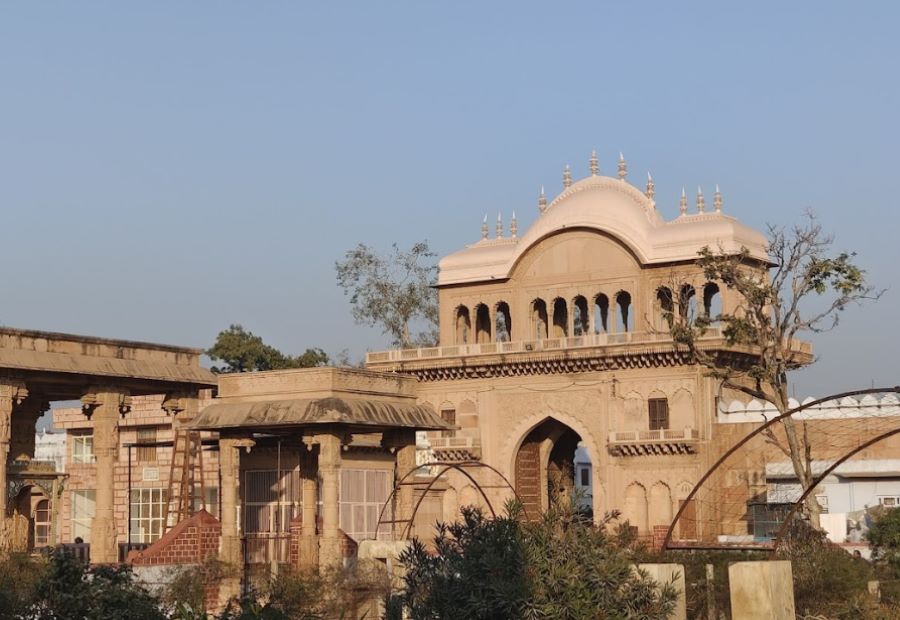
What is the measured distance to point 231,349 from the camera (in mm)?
75375

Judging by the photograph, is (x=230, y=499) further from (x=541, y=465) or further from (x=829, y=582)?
(x=541, y=465)

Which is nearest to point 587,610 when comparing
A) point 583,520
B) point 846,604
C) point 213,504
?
point 583,520

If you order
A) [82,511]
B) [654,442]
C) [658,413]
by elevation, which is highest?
[658,413]

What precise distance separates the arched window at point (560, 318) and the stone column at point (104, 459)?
2346 cm

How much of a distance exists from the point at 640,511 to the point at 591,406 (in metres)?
4.05

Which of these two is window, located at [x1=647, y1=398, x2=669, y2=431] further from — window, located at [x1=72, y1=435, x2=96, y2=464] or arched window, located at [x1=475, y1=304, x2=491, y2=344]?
window, located at [x1=72, y1=435, x2=96, y2=464]

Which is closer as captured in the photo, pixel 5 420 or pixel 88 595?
pixel 88 595

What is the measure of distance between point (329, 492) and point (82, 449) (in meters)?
25.6

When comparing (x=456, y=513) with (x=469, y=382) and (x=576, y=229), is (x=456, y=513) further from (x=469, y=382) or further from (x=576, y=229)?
(x=576, y=229)

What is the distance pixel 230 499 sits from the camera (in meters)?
33.3

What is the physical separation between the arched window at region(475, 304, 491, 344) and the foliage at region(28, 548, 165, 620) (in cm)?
3991

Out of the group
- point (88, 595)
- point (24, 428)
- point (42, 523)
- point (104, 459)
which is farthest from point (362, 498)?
point (88, 595)

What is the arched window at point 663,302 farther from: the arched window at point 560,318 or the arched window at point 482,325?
the arched window at point 482,325

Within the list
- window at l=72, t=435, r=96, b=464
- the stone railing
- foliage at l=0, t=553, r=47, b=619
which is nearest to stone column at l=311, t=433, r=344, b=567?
foliage at l=0, t=553, r=47, b=619
